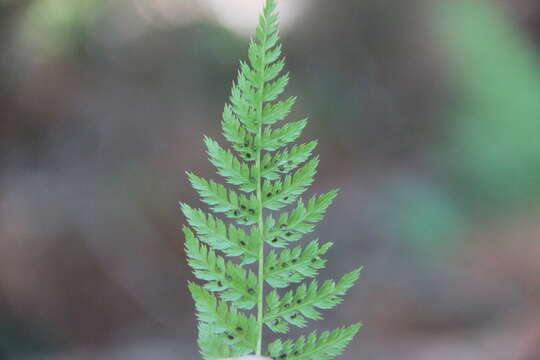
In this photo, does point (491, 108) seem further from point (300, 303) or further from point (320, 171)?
point (300, 303)

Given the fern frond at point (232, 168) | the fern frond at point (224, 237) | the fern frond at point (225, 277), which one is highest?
the fern frond at point (232, 168)

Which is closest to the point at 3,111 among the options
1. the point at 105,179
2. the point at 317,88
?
the point at 105,179

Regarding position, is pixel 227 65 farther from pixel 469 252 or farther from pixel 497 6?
pixel 469 252

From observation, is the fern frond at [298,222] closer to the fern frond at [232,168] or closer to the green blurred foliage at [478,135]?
the fern frond at [232,168]

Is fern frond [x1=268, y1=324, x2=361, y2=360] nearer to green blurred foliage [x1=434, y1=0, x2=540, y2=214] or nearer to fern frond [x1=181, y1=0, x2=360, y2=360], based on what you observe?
fern frond [x1=181, y1=0, x2=360, y2=360]

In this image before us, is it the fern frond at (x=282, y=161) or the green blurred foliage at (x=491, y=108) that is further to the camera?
the green blurred foliage at (x=491, y=108)

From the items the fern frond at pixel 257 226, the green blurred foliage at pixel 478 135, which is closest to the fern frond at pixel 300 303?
the fern frond at pixel 257 226
